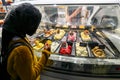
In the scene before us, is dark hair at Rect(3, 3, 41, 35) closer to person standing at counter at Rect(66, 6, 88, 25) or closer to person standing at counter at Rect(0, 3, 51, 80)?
person standing at counter at Rect(0, 3, 51, 80)

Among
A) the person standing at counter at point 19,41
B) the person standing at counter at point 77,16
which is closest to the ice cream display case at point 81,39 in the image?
the person standing at counter at point 77,16

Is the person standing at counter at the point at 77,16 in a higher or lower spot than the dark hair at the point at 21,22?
lower

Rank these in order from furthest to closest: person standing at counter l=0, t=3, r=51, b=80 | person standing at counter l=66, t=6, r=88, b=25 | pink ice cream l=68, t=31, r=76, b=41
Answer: person standing at counter l=66, t=6, r=88, b=25 < pink ice cream l=68, t=31, r=76, b=41 < person standing at counter l=0, t=3, r=51, b=80

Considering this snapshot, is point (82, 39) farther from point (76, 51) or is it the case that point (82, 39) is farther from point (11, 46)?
point (11, 46)

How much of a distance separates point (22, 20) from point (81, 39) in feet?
4.64

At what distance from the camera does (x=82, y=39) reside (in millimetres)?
2613

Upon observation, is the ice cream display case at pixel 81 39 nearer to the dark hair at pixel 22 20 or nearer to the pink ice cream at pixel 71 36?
the pink ice cream at pixel 71 36

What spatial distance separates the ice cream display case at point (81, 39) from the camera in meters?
1.96

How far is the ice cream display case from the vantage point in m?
1.96

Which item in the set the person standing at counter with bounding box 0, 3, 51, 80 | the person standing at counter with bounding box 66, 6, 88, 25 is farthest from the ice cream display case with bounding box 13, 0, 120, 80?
the person standing at counter with bounding box 0, 3, 51, 80

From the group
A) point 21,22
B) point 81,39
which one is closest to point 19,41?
point 21,22

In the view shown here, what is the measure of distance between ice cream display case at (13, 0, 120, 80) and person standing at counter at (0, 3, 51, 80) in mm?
643

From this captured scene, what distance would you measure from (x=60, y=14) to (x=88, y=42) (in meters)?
0.83

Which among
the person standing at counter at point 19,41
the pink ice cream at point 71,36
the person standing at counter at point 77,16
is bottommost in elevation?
the pink ice cream at point 71,36
